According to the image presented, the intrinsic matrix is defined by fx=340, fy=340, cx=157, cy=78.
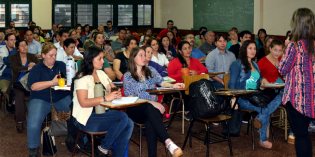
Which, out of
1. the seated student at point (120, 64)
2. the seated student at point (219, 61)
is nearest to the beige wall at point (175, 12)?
the seated student at point (219, 61)

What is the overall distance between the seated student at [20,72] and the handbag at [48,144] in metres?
1.03

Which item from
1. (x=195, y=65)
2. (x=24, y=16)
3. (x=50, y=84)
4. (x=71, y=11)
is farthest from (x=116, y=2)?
(x=50, y=84)

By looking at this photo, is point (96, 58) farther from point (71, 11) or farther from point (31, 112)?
point (71, 11)

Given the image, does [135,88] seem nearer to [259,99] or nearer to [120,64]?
[259,99]

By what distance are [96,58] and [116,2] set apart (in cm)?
1134

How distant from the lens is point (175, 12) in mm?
13273

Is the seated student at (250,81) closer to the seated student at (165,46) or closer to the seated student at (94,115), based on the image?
the seated student at (94,115)

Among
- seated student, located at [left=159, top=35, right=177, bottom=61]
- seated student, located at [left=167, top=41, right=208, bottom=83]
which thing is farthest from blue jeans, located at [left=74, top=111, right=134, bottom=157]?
seated student, located at [left=159, top=35, right=177, bottom=61]

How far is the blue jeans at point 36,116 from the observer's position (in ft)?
11.0

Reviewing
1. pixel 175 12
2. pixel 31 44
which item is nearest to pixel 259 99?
pixel 31 44

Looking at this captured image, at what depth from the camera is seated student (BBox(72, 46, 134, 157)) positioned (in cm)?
294

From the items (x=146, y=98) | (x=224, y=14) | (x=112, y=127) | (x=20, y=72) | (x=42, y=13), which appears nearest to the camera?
(x=112, y=127)

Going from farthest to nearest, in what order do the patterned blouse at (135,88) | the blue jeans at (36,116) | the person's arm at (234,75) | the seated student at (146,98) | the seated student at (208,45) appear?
the seated student at (208,45), the person's arm at (234,75), the patterned blouse at (135,88), the blue jeans at (36,116), the seated student at (146,98)

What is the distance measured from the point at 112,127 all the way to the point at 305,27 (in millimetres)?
1769
